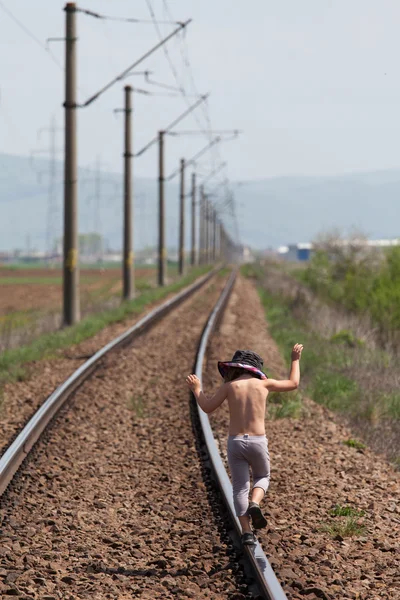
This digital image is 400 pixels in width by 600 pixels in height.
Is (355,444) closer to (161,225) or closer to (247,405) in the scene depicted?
(247,405)

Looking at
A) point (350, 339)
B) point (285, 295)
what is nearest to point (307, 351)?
point (350, 339)

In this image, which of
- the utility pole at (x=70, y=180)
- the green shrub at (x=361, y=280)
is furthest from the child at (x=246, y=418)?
the green shrub at (x=361, y=280)

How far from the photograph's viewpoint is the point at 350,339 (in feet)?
67.4

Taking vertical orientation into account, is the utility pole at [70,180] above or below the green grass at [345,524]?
above

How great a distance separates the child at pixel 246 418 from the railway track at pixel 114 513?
0.36 metres

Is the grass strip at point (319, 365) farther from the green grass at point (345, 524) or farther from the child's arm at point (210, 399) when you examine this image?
the child's arm at point (210, 399)

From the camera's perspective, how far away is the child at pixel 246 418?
6.30 metres

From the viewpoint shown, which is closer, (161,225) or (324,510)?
(324,510)

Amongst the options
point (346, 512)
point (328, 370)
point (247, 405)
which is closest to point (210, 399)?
point (247, 405)

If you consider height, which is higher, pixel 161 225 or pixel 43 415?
pixel 161 225

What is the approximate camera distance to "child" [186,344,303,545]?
6297 millimetres

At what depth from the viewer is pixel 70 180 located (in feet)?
73.8

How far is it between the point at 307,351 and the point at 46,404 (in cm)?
756

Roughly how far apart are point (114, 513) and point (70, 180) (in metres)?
15.9
